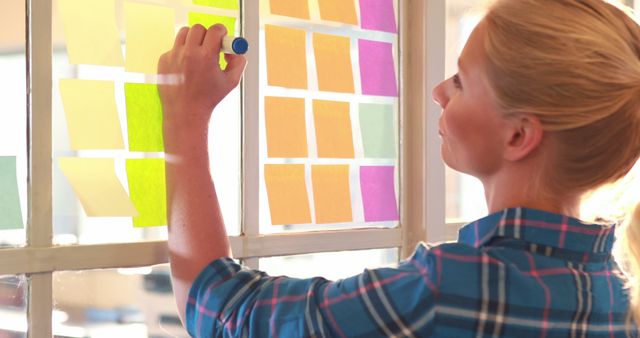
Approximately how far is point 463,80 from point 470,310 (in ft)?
0.94

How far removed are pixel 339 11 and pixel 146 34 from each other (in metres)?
0.36

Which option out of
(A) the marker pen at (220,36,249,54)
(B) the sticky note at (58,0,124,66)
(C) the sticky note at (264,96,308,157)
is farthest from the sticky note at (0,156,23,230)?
(C) the sticky note at (264,96,308,157)

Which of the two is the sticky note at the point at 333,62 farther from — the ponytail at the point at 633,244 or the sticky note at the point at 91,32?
the ponytail at the point at 633,244

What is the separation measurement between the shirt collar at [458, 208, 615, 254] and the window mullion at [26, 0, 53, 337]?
1.69ft

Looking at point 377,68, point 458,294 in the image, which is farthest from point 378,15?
point 458,294

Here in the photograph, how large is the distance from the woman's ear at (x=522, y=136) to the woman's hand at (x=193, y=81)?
0.36 m

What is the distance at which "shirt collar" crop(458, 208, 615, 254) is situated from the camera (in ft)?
3.26

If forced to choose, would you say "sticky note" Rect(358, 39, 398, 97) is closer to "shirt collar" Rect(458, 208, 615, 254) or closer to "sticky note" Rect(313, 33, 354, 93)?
"sticky note" Rect(313, 33, 354, 93)

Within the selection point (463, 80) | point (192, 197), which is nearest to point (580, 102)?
point (463, 80)

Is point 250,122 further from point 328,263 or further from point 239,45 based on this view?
point 328,263

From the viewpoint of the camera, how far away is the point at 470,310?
3.04ft

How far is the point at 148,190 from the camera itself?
3.64ft

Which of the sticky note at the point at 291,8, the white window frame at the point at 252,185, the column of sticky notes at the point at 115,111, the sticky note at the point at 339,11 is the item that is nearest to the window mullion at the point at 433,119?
the white window frame at the point at 252,185

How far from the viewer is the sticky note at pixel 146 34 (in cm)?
109
